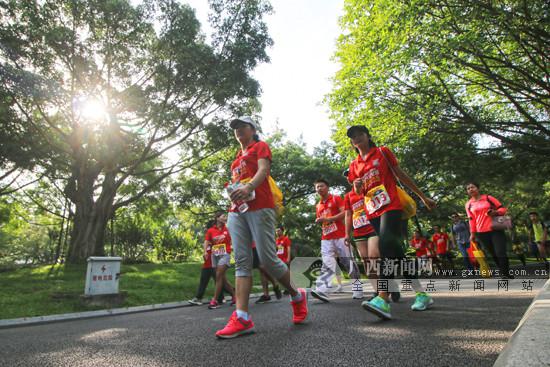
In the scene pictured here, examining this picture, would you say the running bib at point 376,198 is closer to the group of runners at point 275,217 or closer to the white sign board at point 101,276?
the group of runners at point 275,217

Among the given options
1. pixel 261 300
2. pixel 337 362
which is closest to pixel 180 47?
pixel 261 300

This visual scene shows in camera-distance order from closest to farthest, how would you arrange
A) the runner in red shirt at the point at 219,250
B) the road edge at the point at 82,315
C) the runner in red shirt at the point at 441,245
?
the road edge at the point at 82,315 < the runner in red shirt at the point at 219,250 < the runner in red shirt at the point at 441,245

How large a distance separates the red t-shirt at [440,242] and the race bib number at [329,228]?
1018 centimetres

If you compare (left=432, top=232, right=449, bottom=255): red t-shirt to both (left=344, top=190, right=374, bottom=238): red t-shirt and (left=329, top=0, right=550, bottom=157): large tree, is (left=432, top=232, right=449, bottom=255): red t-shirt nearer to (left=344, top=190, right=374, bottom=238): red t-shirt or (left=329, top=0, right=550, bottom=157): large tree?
(left=329, top=0, right=550, bottom=157): large tree

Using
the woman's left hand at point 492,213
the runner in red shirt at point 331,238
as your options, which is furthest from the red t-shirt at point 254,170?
the woman's left hand at point 492,213

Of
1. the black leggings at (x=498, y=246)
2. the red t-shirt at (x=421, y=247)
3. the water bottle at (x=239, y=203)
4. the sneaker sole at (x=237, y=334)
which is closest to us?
the sneaker sole at (x=237, y=334)

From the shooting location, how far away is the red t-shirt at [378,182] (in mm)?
3590

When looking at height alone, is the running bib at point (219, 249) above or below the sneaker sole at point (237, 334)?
above

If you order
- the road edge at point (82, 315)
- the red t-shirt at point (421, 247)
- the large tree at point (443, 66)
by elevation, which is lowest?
the road edge at point (82, 315)

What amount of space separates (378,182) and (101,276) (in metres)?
6.25

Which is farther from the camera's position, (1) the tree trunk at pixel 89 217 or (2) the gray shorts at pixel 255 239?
(1) the tree trunk at pixel 89 217

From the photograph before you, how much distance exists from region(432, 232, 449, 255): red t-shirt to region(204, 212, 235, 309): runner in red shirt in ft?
34.9

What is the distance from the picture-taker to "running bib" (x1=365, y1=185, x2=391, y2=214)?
3580 millimetres

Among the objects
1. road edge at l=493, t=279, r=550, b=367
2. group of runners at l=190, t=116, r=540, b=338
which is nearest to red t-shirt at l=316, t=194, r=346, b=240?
group of runners at l=190, t=116, r=540, b=338
